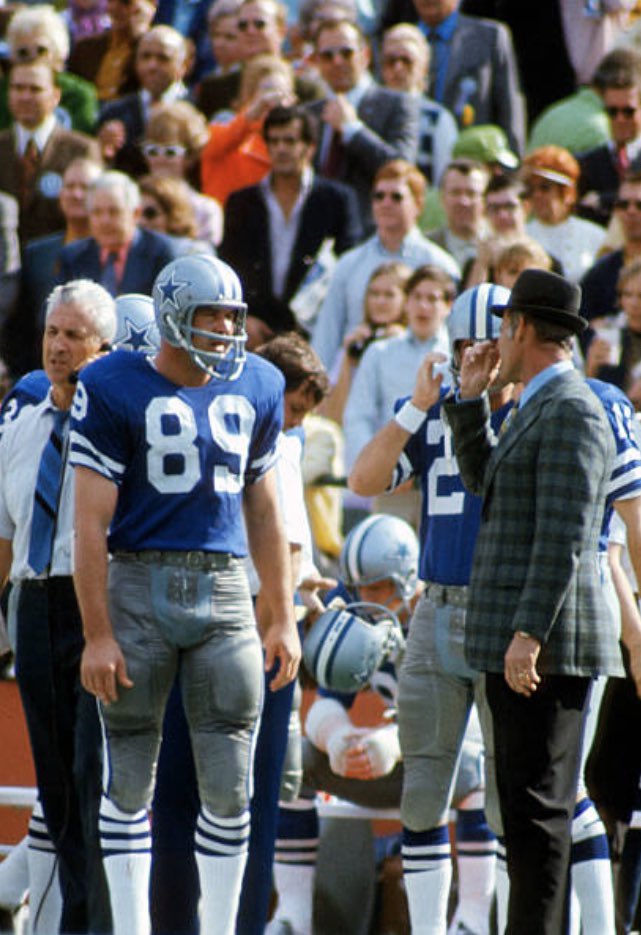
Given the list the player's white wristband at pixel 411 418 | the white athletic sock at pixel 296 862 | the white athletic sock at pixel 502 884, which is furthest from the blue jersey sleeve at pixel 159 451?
the white athletic sock at pixel 296 862

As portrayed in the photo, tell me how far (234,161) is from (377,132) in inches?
30.9

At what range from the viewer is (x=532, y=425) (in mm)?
4867

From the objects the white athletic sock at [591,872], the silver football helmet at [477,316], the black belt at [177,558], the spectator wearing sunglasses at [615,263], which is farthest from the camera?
the spectator wearing sunglasses at [615,263]

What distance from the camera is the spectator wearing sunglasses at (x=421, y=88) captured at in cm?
1044

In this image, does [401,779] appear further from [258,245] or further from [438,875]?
[258,245]

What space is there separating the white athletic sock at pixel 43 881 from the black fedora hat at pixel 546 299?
215 cm

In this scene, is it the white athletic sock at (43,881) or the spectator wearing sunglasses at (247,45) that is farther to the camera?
the spectator wearing sunglasses at (247,45)

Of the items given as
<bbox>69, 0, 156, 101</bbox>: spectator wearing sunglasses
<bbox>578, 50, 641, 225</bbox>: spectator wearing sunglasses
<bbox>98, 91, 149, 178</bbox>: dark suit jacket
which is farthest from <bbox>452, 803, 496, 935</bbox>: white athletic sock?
<bbox>69, 0, 156, 101</bbox>: spectator wearing sunglasses

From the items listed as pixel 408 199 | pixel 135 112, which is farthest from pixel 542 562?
pixel 135 112

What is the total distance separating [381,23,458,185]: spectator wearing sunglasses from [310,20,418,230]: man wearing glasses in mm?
105

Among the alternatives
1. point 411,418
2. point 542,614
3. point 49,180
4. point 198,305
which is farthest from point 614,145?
point 542,614

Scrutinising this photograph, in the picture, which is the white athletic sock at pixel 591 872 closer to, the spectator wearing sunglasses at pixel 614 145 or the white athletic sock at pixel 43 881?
the white athletic sock at pixel 43 881

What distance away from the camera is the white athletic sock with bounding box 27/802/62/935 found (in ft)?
19.0

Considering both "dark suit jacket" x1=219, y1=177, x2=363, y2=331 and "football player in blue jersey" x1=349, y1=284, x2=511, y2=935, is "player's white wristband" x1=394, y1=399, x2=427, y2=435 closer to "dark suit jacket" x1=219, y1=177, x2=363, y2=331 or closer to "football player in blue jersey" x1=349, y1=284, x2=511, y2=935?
"football player in blue jersey" x1=349, y1=284, x2=511, y2=935
